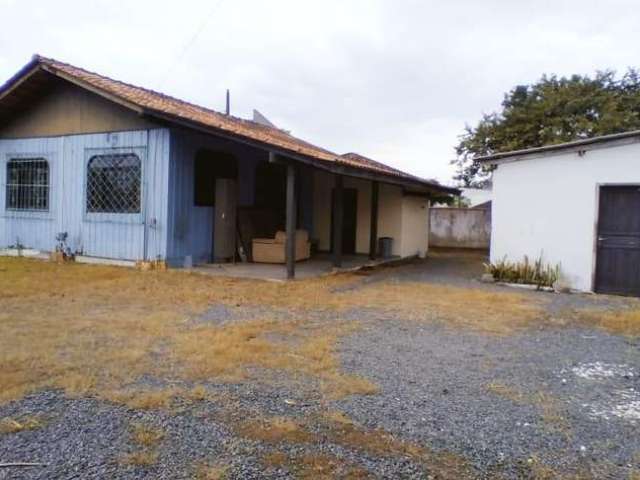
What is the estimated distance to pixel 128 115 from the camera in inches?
403

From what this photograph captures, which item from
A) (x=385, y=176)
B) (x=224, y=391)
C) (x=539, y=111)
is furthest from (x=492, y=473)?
(x=539, y=111)

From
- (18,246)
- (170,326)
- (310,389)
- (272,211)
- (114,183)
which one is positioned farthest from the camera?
(272,211)

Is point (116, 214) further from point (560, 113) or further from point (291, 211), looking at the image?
point (560, 113)

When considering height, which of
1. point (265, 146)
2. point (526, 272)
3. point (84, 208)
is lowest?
point (526, 272)

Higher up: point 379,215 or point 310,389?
point 379,215

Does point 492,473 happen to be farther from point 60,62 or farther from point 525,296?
point 60,62

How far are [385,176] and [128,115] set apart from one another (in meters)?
5.76

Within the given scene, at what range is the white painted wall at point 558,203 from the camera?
28.8ft

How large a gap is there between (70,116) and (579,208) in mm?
11009

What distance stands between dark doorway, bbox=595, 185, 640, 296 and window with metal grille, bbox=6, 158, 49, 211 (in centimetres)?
Result: 1211

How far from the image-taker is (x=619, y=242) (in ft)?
28.8

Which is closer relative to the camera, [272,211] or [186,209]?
[186,209]

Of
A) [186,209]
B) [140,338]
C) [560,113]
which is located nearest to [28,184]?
[186,209]

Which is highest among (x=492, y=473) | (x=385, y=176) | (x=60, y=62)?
(x=60, y=62)
